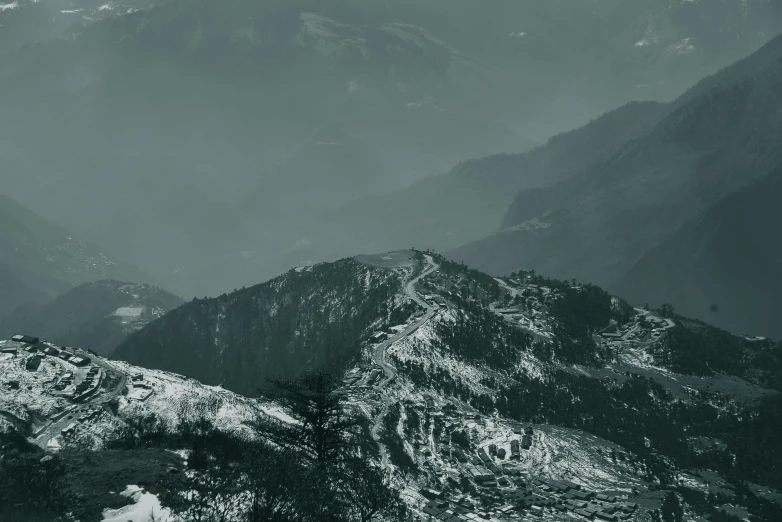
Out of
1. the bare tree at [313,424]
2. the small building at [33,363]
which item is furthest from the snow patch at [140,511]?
the small building at [33,363]

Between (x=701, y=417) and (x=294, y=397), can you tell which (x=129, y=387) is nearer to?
(x=294, y=397)

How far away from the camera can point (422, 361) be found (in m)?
187

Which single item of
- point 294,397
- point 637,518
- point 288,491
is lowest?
point 637,518

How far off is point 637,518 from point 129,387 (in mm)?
77554

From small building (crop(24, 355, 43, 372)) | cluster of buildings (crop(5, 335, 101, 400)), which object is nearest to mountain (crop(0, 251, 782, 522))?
small building (crop(24, 355, 43, 372))

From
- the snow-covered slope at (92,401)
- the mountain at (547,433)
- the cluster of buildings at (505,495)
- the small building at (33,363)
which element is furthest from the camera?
the small building at (33,363)

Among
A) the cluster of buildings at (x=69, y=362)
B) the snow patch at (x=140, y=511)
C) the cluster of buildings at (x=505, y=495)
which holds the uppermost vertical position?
the cluster of buildings at (x=69, y=362)

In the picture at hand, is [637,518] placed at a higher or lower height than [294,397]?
lower

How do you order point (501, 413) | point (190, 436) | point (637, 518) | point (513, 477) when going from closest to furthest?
point (190, 436), point (637, 518), point (513, 477), point (501, 413)

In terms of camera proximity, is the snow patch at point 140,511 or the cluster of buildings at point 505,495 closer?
the snow patch at point 140,511

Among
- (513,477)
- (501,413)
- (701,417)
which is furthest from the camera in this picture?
(701,417)

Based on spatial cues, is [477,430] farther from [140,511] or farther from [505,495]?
[140,511]

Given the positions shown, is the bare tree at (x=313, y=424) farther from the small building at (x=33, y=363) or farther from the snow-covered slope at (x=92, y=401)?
the small building at (x=33, y=363)

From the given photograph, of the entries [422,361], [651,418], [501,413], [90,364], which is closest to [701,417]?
[651,418]
